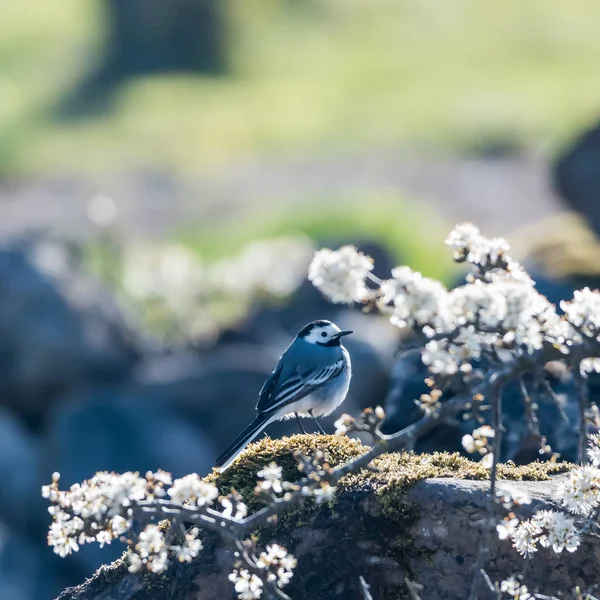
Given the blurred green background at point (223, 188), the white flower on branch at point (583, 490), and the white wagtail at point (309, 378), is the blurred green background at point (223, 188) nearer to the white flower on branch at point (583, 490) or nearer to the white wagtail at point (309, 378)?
the white wagtail at point (309, 378)

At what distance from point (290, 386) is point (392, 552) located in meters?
3.26

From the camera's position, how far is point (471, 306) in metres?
5.76

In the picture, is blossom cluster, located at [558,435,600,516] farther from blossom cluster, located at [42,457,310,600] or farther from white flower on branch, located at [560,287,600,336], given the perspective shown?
blossom cluster, located at [42,457,310,600]

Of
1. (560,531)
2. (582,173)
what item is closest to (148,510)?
(560,531)

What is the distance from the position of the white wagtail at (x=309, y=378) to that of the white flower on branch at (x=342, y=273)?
3.53 metres

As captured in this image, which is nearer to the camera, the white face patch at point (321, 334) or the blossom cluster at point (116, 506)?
the blossom cluster at point (116, 506)

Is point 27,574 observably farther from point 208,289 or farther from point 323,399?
point 208,289

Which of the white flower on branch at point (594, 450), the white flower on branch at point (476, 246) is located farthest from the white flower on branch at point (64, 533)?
the white flower on branch at point (594, 450)

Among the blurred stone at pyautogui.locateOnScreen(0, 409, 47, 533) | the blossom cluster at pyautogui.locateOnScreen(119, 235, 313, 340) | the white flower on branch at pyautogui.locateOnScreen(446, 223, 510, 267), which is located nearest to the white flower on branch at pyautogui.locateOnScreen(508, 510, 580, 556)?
the white flower on branch at pyautogui.locateOnScreen(446, 223, 510, 267)

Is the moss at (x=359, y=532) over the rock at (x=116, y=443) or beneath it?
over

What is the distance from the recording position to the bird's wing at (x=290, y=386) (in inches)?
391

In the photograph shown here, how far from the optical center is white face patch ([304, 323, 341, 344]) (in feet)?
35.0

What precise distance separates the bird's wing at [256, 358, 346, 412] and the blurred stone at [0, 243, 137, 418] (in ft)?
30.5


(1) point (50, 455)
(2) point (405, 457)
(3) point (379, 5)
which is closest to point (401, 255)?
(1) point (50, 455)
